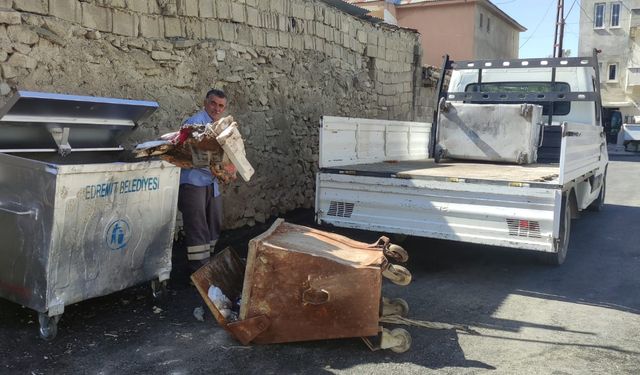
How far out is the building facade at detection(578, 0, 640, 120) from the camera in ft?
117

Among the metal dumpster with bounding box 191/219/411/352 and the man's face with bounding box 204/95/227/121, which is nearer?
the metal dumpster with bounding box 191/219/411/352

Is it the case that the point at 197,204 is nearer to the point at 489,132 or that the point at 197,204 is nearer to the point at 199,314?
the point at 199,314

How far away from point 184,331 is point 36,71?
8.34ft

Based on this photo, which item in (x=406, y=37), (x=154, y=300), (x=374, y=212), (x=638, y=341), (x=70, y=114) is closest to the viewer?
(x=638, y=341)

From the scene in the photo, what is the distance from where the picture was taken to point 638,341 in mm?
3938

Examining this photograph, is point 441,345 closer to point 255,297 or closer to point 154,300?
point 255,297

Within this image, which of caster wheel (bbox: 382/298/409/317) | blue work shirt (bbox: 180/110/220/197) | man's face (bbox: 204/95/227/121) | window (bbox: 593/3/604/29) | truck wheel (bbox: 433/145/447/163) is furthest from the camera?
window (bbox: 593/3/604/29)

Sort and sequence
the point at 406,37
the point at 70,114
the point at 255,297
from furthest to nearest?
the point at 406,37 < the point at 70,114 < the point at 255,297

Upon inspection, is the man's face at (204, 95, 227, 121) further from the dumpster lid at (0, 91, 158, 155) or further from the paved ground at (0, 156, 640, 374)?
the paved ground at (0, 156, 640, 374)

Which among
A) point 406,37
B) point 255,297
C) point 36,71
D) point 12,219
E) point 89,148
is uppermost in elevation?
point 406,37

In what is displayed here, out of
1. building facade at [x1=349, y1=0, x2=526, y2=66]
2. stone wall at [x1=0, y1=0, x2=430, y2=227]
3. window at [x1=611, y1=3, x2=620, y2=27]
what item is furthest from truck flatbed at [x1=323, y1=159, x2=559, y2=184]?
window at [x1=611, y1=3, x2=620, y2=27]

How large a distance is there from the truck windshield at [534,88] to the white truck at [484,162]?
0.01 meters

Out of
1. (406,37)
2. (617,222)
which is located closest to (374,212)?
(617,222)

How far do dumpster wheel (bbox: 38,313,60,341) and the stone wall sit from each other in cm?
191
